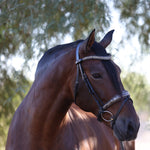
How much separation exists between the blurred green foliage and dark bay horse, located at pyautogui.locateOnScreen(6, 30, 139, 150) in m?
2.72

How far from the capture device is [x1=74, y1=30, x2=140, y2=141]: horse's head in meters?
1.75

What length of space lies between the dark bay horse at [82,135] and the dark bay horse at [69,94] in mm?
90

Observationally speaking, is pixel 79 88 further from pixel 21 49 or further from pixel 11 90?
pixel 11 90

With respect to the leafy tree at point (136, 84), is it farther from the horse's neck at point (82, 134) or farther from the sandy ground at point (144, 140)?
the horse's neck at point (82, 134)

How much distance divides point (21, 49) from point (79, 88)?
12.4 feet

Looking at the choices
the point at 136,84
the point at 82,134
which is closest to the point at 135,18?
the point at 136,84

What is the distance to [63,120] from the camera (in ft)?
Answer: 7.00

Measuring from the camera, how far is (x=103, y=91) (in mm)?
1854

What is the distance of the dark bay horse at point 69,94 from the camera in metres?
1.83

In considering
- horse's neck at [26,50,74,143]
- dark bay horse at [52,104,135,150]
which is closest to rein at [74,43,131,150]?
horse's neck at [26,50,74,143]

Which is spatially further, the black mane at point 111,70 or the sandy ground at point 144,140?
the sandy ground at point 144,140

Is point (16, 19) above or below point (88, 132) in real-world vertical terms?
above

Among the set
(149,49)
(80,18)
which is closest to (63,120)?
(80,18)

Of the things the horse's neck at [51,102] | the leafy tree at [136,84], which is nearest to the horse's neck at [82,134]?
the horse's neck at [51,102]
